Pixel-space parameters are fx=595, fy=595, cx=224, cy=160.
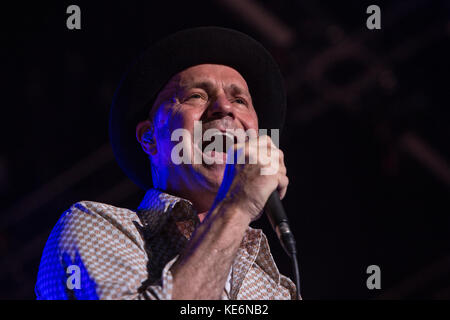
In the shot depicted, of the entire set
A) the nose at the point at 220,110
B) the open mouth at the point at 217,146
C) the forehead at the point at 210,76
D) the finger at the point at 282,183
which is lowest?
the finger at the point at 282,183

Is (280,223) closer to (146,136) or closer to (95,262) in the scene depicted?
(95,262)

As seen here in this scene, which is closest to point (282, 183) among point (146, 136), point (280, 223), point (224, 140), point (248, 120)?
point (280, 223)

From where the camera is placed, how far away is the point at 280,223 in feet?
5.90

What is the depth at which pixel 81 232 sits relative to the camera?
1.80 metres

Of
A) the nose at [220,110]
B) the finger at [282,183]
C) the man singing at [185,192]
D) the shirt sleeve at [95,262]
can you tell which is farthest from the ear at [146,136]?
the finger at [282,183]

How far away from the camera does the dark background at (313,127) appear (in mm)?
3709

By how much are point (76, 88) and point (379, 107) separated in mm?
1975

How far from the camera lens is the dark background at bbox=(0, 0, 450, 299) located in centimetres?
371

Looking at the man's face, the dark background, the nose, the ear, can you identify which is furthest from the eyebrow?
the dark background

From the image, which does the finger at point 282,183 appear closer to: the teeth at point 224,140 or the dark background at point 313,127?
the teeth at point 224,140

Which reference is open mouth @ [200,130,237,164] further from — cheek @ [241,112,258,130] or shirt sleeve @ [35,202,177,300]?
shirt sleeve @ [35,202,177,300]

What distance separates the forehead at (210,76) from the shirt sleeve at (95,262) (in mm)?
729

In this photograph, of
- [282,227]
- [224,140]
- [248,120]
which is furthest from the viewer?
[248,120]

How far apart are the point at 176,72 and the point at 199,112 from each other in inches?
12.0
